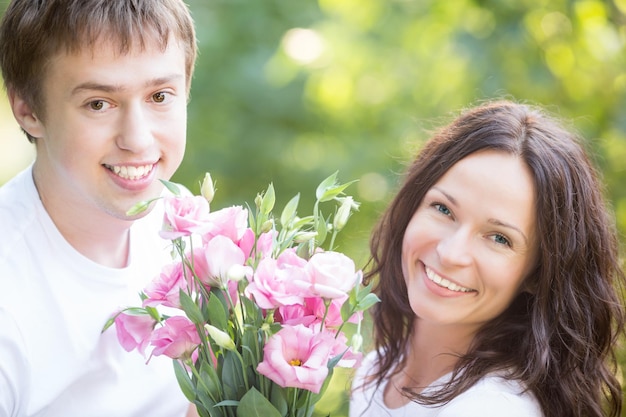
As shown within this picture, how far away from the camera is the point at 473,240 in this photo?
2.04 m

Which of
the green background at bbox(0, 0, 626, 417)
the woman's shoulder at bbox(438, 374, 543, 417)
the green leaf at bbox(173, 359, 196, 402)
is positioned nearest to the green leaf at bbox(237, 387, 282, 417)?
the green leaf at bbox(173, 359, 196, 402)

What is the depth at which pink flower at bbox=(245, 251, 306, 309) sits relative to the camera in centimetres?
155

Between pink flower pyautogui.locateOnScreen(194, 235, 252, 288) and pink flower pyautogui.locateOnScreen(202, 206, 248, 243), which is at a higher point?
pink flower pyautogui.locateOnScreen(202, 206, 248, 243)

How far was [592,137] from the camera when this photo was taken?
3.29 meters

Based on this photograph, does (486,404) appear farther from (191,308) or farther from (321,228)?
(191,308)

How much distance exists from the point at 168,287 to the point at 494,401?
79 cm

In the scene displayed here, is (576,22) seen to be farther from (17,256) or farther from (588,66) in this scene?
(17,256)

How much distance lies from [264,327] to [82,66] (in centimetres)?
80

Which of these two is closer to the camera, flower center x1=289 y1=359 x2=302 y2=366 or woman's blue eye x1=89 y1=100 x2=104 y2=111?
flower center x1=289 y1=359 x2=302 y2=366

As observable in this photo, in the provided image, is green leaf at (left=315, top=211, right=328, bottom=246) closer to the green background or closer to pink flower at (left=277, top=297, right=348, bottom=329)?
pink flower at (left=277, top=297, right=348, bottom=329)

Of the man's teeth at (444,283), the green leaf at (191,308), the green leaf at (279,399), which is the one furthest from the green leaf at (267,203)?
the man's teeth at (444,283)

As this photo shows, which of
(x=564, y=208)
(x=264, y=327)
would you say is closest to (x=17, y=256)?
(x=264, y=327)

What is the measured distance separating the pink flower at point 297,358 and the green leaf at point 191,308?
0.46 ft

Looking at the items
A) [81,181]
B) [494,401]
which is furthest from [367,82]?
[494,401]
